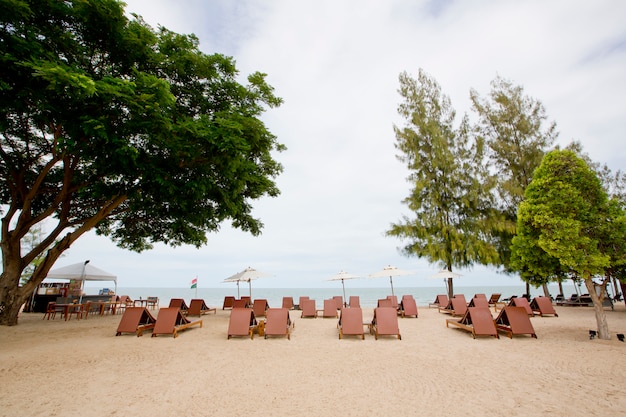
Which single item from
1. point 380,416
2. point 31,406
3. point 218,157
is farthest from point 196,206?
point 380,416

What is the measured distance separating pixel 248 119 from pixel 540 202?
32.2 feet

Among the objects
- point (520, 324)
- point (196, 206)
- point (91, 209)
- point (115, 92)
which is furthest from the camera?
point (91, 209)

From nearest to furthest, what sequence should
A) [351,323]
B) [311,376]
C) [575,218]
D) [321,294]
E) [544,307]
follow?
1. [311,376]
2. [575,218]
3. [351,323]
4. [544,307]
5. [321,294]

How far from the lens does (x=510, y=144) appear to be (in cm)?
2098

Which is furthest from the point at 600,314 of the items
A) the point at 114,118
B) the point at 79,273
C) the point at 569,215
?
the point at 79,273

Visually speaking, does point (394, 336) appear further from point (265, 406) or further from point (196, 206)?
point (196, 206)

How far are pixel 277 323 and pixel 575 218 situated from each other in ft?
32.3

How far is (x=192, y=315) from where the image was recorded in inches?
614

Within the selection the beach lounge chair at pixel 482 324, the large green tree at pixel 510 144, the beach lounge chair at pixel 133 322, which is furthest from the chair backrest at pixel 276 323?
the large green tree at pixel 510 144

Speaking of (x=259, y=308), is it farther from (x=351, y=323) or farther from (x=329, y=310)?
(x=351, y=323)

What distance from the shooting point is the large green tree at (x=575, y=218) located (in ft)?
26.7

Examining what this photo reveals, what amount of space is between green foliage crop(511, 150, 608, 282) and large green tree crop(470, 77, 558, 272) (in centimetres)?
1167

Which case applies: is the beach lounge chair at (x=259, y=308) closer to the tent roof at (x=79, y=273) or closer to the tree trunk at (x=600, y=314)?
the tent roof at (x=79, y=273)

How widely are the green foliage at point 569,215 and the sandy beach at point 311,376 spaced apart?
2370 mm
